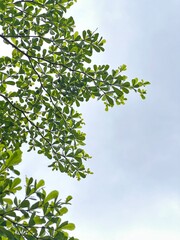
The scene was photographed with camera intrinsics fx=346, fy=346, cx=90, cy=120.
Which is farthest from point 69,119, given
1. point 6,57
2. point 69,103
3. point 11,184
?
point 11,184

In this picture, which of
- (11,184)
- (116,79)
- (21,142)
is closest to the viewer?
(11,184)

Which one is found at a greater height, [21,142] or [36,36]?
[36,36]

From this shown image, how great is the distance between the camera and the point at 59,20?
8.12 metres

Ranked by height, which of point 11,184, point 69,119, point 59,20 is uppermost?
point 59,20

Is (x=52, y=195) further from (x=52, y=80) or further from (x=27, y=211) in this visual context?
(x=52, y=80)

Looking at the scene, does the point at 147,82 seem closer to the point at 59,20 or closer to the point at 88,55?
the point at 88,55

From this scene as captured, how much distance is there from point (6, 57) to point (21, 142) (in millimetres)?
2268

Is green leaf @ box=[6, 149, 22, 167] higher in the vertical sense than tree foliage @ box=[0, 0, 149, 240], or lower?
lower

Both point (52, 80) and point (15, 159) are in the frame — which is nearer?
point (15, 159)

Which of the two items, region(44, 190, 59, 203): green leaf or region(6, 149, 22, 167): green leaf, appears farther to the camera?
region(44, 190, 59, 203): green leaf

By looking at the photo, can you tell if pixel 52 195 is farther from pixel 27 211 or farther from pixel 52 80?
pixel 52 80

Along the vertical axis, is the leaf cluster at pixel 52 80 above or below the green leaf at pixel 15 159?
above

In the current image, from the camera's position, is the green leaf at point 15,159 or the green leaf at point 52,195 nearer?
the green leaf at point 15,159

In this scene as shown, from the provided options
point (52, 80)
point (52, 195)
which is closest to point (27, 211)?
point (52, 195)
